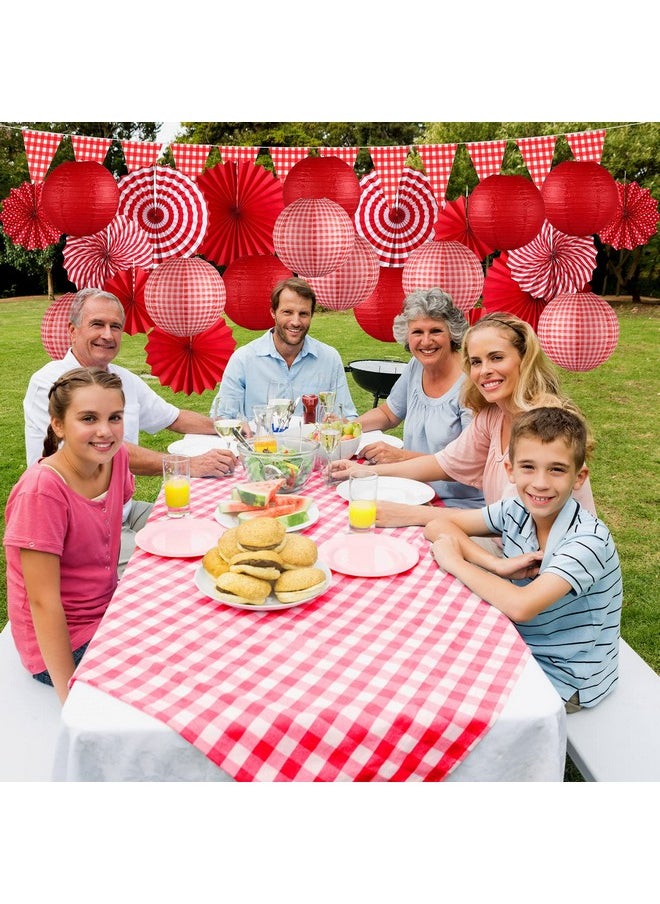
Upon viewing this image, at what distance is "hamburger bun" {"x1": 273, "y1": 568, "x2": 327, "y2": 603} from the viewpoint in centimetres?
162

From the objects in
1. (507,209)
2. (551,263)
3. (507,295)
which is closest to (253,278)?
(507,209)

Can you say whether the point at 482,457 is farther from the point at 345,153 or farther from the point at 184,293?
the point at 345,153

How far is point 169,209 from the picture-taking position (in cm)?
385

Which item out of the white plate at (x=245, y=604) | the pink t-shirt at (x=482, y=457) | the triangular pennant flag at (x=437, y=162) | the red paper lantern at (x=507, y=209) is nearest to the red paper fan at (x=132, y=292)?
the triangular pennant flag at (x=437, y=162)

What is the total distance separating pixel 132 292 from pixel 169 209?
634 mm

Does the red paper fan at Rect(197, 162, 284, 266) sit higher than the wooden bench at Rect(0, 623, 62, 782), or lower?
higher

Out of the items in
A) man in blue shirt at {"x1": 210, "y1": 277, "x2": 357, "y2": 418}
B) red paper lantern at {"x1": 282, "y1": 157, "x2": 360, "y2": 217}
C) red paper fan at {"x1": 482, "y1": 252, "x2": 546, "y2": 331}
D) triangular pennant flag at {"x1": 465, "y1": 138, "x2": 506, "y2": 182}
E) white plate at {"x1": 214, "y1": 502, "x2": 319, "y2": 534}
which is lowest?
white plate at {"x1": 214, "y1": 502, "x2": 319, "y2": 534}

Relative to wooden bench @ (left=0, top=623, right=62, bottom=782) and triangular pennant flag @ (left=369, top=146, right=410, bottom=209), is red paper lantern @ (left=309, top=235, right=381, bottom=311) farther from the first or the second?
wooden bench @ (left=0, top=623, right=62, bottom=782)

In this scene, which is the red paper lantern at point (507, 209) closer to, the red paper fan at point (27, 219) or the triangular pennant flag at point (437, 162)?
the triangular pennant flag at point (437, 162)

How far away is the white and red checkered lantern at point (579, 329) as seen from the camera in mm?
3795

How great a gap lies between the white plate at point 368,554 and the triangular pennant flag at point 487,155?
9.68ft

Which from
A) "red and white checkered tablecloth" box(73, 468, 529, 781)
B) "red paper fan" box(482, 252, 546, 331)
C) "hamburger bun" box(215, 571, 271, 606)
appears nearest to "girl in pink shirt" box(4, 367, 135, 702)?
"red and white checkered tablecloth" box(73, 468, 529, 781)

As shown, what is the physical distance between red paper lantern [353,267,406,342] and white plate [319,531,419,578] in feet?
7.45
